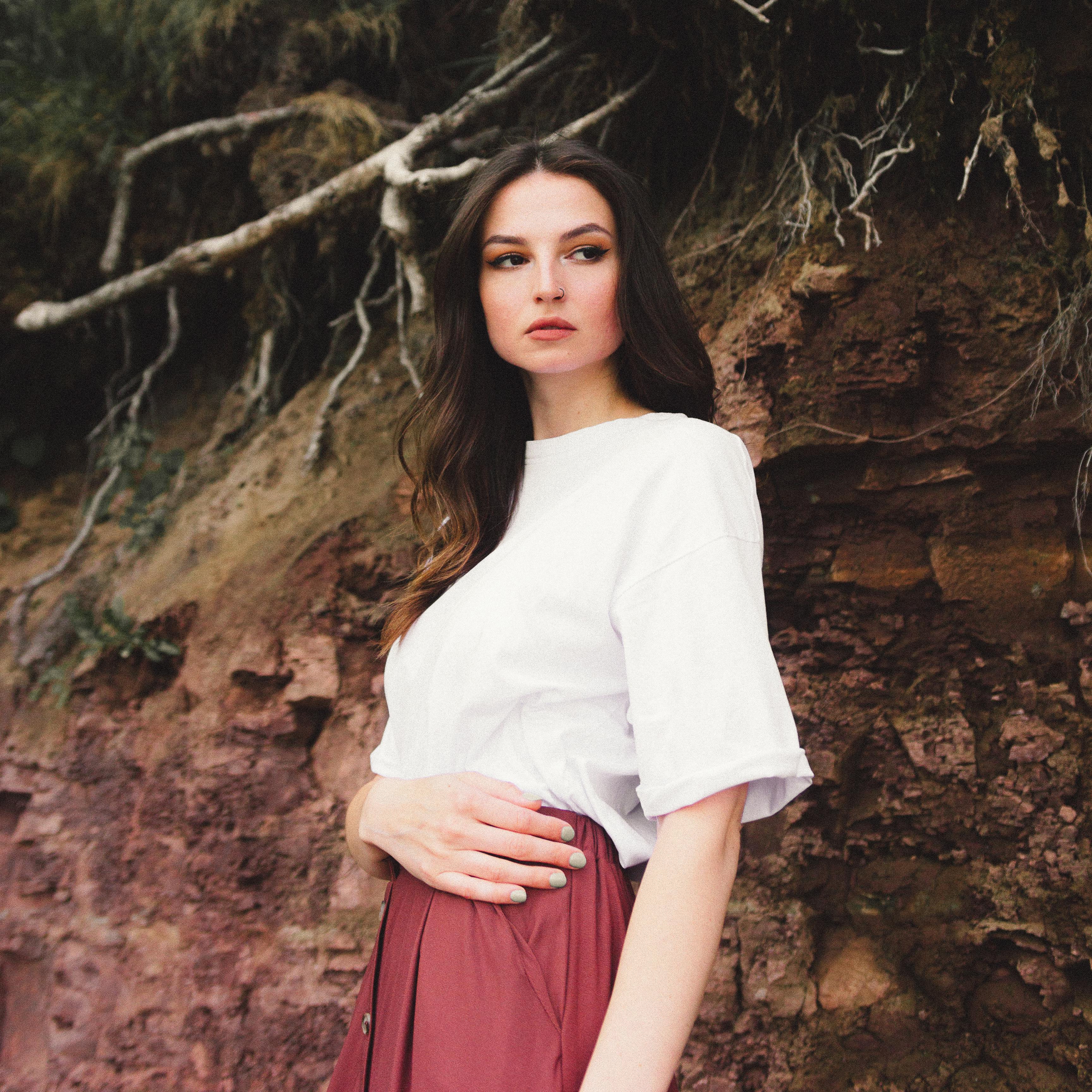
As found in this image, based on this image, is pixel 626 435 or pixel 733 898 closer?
pixel 626 435

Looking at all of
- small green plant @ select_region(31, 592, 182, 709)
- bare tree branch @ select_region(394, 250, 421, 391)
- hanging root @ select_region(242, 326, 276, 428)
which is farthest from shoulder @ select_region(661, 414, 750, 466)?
hanging root @ select_region(242, 326, 276, 428)

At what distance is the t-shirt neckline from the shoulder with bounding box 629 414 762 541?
0.13m

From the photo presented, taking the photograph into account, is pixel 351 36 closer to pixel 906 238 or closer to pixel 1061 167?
pixel 906 238

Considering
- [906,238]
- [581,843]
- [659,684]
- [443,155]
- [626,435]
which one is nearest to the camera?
[659,684]

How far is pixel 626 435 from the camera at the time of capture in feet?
4.88

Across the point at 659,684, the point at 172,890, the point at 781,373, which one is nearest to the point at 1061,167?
the point at 781,373

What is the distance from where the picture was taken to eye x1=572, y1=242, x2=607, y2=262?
1.53 metres

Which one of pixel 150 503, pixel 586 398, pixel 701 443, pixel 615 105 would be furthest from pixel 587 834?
pixel 150 503

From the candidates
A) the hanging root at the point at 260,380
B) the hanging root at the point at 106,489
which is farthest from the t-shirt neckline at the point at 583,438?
the hanging root at the point at 106,489

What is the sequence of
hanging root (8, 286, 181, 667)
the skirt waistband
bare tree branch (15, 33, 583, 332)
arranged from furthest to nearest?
hanging root (8, 286, 181, 667) → bare tree branch (15, 33, 583, 332) → the skirt waistband

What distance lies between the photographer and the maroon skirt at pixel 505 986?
1.15m

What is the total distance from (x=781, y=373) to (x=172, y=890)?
8.89ft

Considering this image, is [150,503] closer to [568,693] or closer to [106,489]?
[106,489]

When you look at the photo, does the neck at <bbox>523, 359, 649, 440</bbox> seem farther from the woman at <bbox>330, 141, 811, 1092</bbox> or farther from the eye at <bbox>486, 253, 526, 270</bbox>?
the eye at <bbox>486, 253, 526, 270</bbox>
